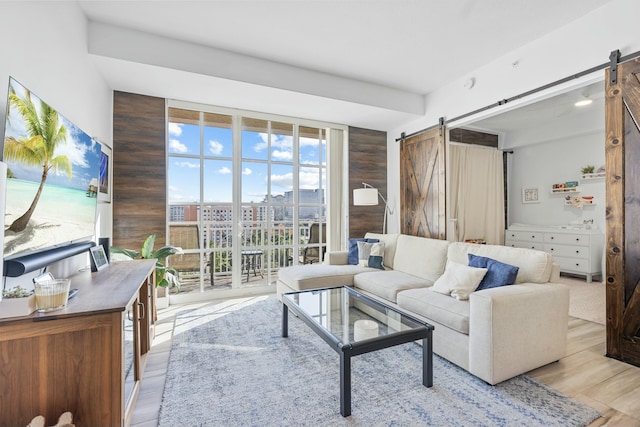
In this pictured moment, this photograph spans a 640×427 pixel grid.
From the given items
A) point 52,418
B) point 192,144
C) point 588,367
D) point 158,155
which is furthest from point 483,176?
point 52,418

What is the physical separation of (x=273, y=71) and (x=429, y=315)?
2.84 meters

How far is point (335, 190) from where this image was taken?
15.2ft

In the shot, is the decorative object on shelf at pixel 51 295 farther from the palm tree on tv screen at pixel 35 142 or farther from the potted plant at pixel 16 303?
the palm tree on tv screen at pixel 35 142

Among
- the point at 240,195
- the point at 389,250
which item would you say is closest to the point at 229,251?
the point at 240,195

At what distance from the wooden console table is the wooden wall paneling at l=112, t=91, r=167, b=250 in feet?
7.45

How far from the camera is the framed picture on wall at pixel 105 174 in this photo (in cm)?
282

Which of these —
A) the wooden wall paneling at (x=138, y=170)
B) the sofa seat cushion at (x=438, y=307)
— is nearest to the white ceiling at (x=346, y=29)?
the wooden wall paneling at (x=138, y=170)

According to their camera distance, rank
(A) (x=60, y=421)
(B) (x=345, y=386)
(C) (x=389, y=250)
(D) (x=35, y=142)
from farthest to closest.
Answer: (C) (x=389, y=250)
(B) (x=345, y=386)
(D) (x=35, y=142)
(A) (x=60, y=421)

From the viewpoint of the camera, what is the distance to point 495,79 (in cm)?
327

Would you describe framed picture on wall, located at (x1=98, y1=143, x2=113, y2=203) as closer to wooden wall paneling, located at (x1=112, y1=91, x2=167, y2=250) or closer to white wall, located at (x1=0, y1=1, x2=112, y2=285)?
white wall, located at (x1=0, y1=1, x2=112, y2=285)

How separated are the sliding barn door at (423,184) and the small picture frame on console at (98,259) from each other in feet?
12.0

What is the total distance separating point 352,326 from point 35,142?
80.5 inches

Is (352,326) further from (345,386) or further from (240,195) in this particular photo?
(240,195)

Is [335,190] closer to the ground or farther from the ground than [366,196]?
farther from the ground
